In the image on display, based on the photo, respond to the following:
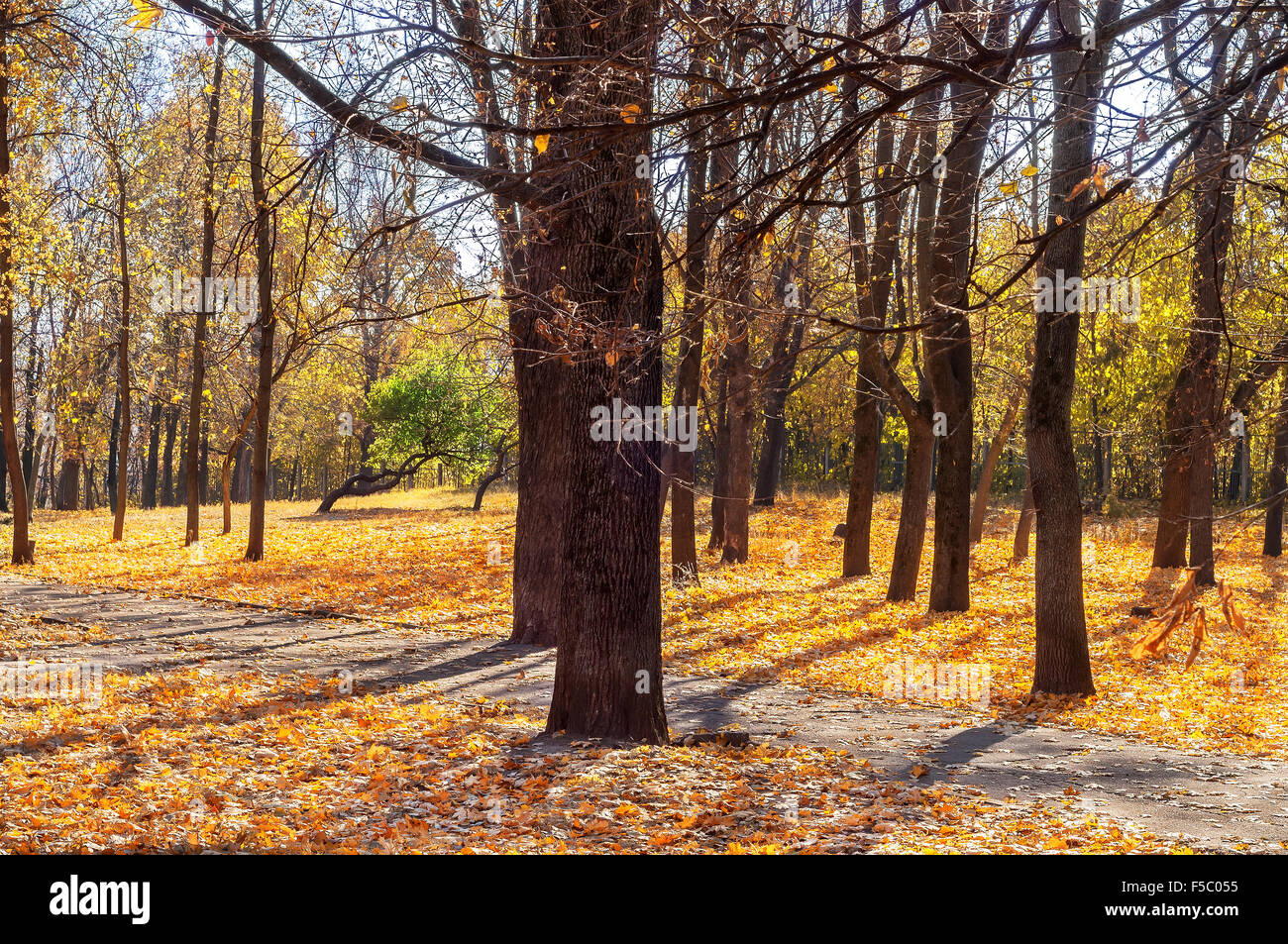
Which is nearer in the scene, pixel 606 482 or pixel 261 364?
pixel 606 482

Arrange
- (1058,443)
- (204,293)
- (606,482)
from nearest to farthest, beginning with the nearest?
1. (606,482)
2. (1058,443)
3. (204,293)

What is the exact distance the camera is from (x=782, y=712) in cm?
982

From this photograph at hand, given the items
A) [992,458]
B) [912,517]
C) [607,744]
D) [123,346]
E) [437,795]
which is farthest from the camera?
[992,458]

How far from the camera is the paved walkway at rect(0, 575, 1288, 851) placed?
6738 millimetres

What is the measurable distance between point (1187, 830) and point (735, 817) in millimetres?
2618

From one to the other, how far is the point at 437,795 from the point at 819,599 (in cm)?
1160

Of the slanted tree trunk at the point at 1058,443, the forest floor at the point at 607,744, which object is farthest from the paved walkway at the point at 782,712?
the slanted tree trunk at the point at 1058,443

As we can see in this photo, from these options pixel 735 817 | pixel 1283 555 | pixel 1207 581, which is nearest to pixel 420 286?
pixel 735 817

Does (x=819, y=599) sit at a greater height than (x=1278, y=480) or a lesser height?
lesser

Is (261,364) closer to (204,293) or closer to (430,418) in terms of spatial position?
(204,293)

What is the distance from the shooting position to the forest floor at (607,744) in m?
5.58

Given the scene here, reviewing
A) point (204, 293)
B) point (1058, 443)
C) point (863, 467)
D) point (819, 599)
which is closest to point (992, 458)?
point (863, 467)

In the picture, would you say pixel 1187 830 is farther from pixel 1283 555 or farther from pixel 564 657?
pixel 1283 555

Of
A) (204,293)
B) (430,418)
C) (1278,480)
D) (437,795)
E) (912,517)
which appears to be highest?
(204,293)
